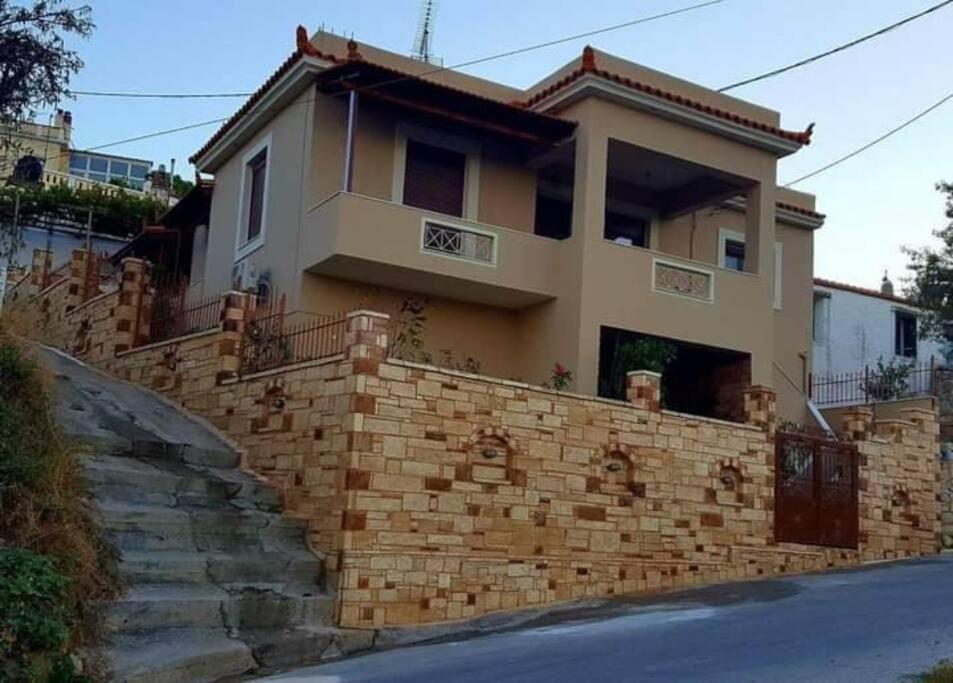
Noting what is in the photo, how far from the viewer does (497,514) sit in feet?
43.7

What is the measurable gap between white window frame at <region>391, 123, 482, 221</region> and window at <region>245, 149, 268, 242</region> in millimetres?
2627

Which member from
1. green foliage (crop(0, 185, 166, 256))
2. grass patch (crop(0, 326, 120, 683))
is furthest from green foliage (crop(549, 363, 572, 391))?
green foliage (crop(0, 185, 166, 256))

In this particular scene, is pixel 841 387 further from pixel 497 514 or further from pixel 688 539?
pixel 497 514

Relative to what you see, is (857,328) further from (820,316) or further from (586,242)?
(586,242)

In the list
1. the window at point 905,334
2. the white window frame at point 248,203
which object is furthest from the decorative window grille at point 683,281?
the window at point 905,334

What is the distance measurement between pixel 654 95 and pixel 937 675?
36.4ft

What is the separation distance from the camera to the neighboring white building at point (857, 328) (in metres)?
27.0

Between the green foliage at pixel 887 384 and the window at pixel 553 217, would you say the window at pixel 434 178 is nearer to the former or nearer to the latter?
the window at pixel 553 217

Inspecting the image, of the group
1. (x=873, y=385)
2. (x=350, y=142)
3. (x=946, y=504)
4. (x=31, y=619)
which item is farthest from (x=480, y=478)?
(x=873, y=385)

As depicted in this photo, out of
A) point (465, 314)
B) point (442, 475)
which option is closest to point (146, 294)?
point (465, 314)

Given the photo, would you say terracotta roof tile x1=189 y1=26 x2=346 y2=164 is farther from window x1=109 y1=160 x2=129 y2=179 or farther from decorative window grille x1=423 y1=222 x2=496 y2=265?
window x1=109 y1=160 x2=129 y2=179

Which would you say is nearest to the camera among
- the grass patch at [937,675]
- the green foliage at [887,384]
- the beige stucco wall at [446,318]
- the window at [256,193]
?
the grass patch at [937,675]

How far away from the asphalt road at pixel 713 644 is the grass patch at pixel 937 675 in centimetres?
17

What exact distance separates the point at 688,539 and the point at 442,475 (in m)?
4.15
